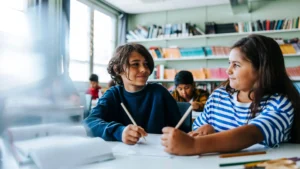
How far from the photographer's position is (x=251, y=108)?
0.86 meters

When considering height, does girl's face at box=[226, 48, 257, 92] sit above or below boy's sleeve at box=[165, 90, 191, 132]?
above

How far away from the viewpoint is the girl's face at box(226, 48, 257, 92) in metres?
0.86

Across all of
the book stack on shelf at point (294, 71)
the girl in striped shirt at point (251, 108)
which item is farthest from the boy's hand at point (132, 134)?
the book stack on shelf at point (294, 71)

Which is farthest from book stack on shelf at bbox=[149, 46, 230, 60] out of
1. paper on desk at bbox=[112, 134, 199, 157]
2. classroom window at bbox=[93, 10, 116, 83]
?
paper on desk at bbox=[112, 134, 199, 157]

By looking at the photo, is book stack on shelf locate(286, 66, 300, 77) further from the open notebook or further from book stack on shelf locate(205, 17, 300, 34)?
the open notebook

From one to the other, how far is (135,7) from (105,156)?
4.65m

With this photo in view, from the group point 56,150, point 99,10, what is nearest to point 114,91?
point 56,150

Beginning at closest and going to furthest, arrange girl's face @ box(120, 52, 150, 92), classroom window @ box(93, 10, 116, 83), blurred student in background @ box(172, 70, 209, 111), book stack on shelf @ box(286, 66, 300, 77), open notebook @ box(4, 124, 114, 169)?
1. open notebook @ box(4, 124, 114, 169)
2. girl's face @ box(120, 52, 150, 92)
3. blurred student in background @ box(172, 70, 209, 111)
4. book stack on shelf @ box(286, 66, 300, 77)
5. classroom window @ box(93, 10, 116, 83)

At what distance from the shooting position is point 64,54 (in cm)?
34

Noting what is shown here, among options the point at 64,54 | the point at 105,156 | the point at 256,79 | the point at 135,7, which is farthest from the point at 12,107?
the point at 135,7

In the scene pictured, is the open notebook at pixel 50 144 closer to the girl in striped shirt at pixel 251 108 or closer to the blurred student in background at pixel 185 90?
the girl in striped shirt at pixel 251 108

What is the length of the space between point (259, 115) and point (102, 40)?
14.2 feet

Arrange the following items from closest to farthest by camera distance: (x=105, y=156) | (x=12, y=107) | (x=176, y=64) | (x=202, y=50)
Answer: (x=12, y=107) < (x=105, y=156) < (x=202, y=50) < (x=176, y=64)

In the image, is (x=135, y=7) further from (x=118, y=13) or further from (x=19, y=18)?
(x=19, y=18)
